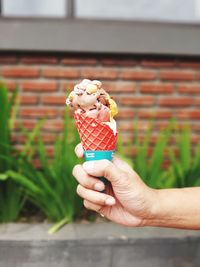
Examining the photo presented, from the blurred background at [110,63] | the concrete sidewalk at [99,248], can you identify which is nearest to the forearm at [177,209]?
the concrete sidewalk at [99,248]

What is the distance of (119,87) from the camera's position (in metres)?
4.50

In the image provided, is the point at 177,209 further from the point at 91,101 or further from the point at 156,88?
the point at 156,88

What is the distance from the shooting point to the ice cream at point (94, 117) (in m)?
1.58

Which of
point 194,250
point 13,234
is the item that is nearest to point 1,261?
point 13,234

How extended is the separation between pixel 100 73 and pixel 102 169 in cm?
287

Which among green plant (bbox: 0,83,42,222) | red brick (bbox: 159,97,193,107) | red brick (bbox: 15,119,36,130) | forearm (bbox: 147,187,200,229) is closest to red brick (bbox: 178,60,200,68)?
red brick (bbox: 159,97,193,107)

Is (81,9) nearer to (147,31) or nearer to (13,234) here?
(147,31)

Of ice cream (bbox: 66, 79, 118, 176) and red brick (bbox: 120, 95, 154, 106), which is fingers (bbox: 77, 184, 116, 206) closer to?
ice cream (bbox: 66, 79, 118, 176)

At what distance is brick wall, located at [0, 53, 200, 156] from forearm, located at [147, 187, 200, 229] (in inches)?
99.0

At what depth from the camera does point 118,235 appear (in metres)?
3.22

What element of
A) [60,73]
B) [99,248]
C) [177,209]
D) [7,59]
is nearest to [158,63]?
[60,73]

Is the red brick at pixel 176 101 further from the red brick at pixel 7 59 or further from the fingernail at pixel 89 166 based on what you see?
the fingernail at pixel 89 166

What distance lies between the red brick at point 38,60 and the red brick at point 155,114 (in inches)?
30.5

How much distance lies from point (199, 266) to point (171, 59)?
1867 mm
